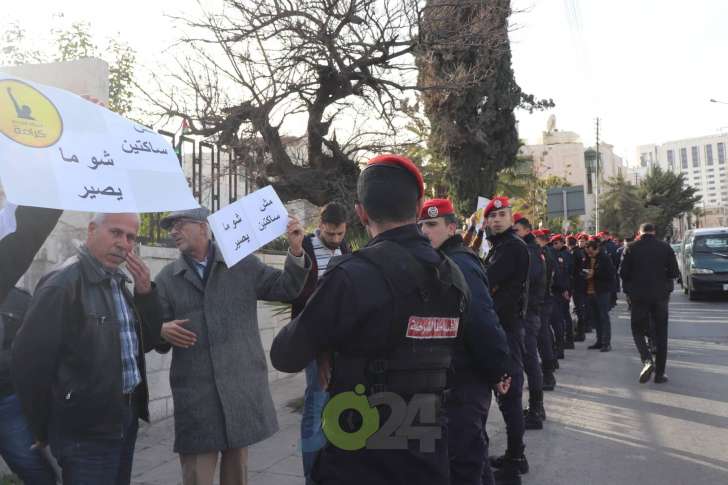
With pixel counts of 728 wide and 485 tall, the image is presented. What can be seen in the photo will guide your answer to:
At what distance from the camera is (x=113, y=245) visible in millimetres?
2725

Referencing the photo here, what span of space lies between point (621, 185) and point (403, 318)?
47728mm

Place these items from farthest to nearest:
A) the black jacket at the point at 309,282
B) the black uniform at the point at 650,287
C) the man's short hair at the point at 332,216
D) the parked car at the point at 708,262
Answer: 1. the parked car at the point at 708,262
2. the black uniform at the point at 650,287
3. the man's short hair at the point at 332,216
4. the black jacket at the point at 309,282

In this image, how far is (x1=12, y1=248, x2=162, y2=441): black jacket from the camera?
8.00ft

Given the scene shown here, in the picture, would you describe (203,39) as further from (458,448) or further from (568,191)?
(568,191)

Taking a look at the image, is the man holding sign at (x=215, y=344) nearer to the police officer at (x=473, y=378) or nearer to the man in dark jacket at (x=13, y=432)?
the man in dark jacket at (x=13, y=432)

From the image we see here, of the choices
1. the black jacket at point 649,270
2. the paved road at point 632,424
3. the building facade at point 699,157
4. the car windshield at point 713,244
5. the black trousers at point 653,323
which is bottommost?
the paved road at point 632,424

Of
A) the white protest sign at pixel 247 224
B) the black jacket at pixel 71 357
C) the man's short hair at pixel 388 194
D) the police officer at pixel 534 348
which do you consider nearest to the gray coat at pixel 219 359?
the white protest sign at pixel 247 224

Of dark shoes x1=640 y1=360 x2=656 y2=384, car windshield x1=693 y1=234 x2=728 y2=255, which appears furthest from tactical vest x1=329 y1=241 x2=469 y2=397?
car windshield x1=693 y1=234 x2=728 y2=255

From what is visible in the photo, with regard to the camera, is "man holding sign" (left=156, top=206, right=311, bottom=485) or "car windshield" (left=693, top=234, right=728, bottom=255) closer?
"man holding sign" (left=156, top=206, right=311, bottom=485)

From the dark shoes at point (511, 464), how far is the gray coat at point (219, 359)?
76.3 inches

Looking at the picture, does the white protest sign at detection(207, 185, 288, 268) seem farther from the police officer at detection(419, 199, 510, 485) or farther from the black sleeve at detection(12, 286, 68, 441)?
the police officer at detection(419, 199, 510, 485)

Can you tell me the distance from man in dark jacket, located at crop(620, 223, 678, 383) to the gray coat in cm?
592

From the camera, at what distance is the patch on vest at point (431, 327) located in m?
2.01

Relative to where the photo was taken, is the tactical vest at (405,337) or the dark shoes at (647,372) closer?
the tactical vest at (405,337)
